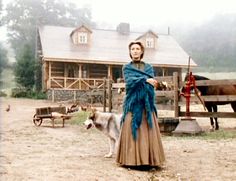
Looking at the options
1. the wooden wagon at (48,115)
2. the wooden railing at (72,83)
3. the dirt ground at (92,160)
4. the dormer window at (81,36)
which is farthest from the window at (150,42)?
the dirt ground at (92,160)

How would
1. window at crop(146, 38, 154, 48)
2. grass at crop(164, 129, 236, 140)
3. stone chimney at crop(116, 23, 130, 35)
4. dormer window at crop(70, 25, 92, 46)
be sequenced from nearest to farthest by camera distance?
1. grass at crop(164, 129, 236, 140)
2. dormer window at crop(70, 25, 92, 46)
3. window at crop(146, 38, 154, 48)
4. stone chimney at crop(116, 23, 130, 35)

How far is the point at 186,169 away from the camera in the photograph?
5641mm

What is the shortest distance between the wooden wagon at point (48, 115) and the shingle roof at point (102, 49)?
13868mm

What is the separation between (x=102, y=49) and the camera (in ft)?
97.6

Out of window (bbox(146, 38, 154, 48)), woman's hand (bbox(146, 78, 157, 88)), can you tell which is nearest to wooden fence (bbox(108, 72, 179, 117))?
woman's hand (bbox(146, 78, 157, 88))

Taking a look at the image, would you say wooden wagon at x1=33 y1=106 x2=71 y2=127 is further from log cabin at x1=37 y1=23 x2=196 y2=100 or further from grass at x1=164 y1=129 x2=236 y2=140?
log cabin at x1=37 y1=23 x2=196 y2=100

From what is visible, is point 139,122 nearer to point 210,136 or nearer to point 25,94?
point 210,136

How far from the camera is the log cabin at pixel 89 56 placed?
2750 centimetres

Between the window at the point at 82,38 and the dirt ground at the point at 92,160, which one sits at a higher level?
the window at the point at 82,38

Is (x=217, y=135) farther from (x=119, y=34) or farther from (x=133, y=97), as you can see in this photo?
(x=119, y=34)

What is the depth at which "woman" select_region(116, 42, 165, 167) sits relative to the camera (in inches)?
212

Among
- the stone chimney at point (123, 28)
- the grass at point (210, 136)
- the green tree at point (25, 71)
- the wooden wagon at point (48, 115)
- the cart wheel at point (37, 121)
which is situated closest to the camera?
the grass at point (210, 136)

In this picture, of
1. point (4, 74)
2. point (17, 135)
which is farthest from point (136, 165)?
point (4, 74)

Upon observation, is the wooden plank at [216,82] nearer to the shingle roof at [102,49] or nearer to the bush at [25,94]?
the shingle roof at [102,49]
